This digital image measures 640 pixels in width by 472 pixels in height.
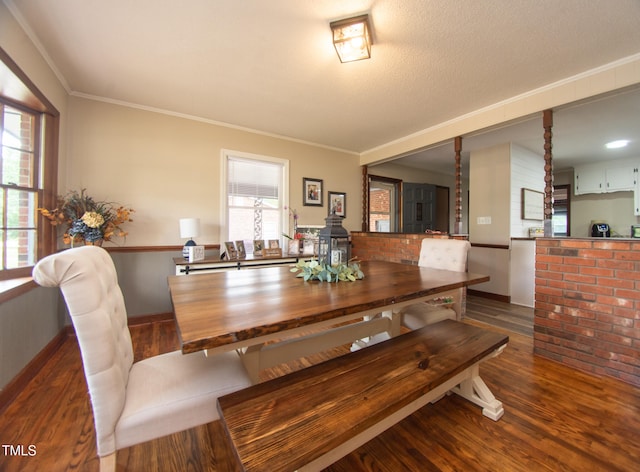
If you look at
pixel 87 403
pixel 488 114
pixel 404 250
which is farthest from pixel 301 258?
pixel 488 114

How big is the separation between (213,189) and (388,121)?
252 cm

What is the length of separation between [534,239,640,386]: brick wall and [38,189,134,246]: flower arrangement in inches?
165

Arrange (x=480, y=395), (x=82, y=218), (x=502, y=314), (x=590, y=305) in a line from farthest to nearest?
(x=502, y=314) → (x=82, y=218) → (x=590, y=305) → (x=480, y=395)

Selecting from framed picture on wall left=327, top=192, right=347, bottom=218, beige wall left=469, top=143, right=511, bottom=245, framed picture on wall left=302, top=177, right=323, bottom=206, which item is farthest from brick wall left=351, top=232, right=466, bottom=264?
beige wall left=469, top=143, right=511, bottom=245

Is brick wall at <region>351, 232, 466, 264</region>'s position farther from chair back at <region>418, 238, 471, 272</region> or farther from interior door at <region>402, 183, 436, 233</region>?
interior door at <region>402, 183, 436, 233</region>

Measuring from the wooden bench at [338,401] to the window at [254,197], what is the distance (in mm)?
2786

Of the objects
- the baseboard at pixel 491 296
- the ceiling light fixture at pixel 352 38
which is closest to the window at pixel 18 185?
the ceiling light fixture at pixel 352 38

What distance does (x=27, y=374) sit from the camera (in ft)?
5.97

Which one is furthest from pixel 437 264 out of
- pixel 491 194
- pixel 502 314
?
pixel 491 194

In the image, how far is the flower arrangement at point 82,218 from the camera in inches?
95.5

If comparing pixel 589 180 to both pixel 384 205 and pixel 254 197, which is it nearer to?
pixel 384 205

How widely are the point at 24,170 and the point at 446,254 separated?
3.72 metres

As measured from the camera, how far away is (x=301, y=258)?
3762mm

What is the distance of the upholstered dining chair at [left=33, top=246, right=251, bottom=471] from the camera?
0.85 metres
